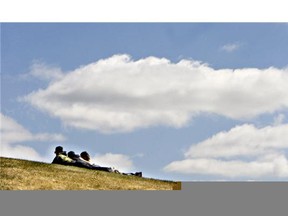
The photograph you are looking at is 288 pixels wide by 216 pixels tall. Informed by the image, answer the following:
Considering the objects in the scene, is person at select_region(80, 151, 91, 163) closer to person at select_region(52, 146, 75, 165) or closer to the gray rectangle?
person at select_region(52, 146, 75, 165)

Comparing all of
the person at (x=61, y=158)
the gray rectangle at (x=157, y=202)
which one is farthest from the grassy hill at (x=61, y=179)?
the gray rectangle at (x=157, y=202)

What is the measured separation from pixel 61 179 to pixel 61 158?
3.87m

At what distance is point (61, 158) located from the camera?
40969mm

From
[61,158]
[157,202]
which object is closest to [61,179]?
[61,158]

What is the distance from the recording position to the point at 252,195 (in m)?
35.1

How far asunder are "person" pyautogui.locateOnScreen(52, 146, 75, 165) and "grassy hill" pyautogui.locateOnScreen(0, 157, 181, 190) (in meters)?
0.74

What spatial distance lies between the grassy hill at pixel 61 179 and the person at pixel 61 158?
0.74 metres

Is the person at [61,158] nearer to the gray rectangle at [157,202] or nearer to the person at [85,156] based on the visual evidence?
the person at [85,156]

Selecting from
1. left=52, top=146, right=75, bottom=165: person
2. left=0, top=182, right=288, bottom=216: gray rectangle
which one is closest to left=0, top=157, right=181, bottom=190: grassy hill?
left=52, top=146, right=75, bottom=165: person

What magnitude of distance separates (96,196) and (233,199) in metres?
7.47

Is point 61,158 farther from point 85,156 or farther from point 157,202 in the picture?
point 157,202

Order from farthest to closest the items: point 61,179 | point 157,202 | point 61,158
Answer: point 61,158 → point 61,179 → point 157,202

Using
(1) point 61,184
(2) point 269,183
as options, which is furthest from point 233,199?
(1) point 61,184

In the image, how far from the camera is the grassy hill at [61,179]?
35.9 metres
